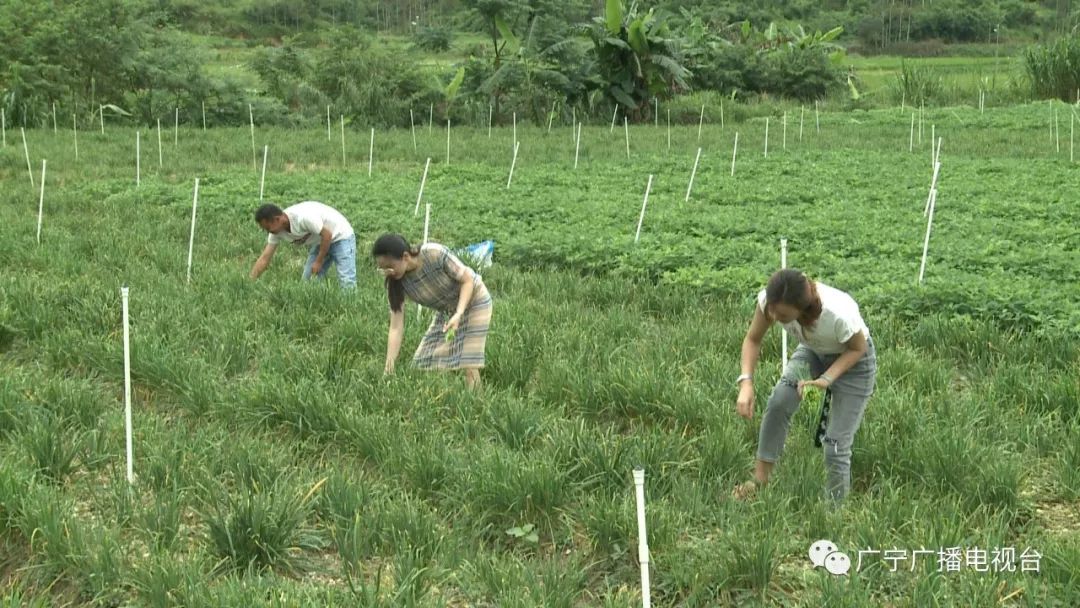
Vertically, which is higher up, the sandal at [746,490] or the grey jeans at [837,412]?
the grey jeans at [837,412]

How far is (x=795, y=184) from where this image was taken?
14352 millimetres

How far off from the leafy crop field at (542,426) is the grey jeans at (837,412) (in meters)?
0.14

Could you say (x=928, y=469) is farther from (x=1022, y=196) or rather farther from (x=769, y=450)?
(x=1022, y=196)

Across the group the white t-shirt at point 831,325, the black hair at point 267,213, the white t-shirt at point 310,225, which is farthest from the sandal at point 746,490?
the white t-shirt at point 310,225

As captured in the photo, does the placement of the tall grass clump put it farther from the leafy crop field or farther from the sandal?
the sandal

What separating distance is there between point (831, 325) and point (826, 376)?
24 cm

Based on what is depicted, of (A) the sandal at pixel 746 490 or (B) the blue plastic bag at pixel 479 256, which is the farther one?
(B) the blue plastic bag at pixel 479 256

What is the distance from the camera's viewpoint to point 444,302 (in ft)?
21.6

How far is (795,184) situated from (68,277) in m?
9.68

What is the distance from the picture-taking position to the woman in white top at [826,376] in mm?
4449

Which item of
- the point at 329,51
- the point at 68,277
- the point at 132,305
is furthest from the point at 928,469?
the point at 329,51

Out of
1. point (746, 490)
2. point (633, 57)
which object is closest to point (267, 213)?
point (746, 490)

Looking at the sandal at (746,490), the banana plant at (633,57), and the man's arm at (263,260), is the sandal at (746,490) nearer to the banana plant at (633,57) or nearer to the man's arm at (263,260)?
the man's arm at (263,260)

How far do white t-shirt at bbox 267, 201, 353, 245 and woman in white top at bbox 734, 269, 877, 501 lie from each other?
4.97m
